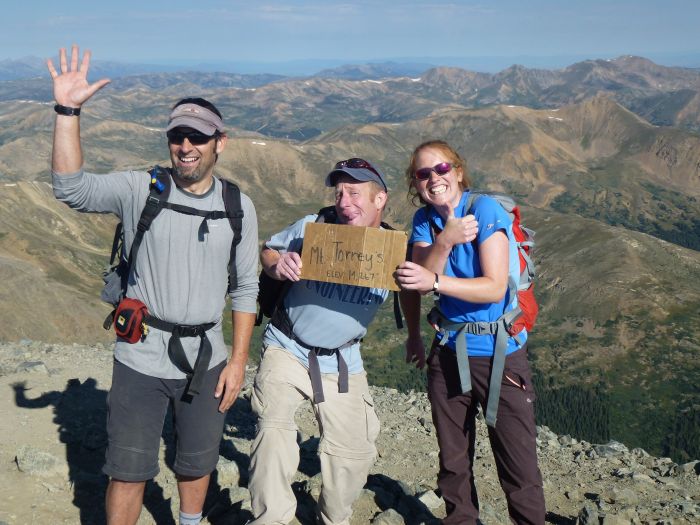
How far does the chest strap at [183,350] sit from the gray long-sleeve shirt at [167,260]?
2.1 inches

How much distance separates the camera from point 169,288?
5977 mm

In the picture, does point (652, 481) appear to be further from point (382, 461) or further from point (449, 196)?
point (449, 196)

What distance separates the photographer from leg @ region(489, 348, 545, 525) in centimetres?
642

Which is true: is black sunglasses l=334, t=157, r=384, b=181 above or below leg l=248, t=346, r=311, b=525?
above

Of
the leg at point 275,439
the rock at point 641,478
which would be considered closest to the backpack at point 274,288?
the leg at point 275,439

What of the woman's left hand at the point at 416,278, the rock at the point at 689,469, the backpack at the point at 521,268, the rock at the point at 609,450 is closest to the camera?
the woman's left hand at the point at 416,278

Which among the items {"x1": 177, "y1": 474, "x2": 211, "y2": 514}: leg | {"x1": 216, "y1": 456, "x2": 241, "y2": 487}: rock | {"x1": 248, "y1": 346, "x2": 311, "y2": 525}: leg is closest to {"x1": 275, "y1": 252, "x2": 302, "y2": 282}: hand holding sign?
{"x1": 248, "y1": 346, "x2": 311, "y2": 525}: leg

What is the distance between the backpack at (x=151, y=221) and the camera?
585 cm

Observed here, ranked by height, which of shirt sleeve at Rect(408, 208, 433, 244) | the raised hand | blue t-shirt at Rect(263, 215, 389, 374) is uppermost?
the raised hand

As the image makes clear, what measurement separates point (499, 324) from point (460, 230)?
1194mm

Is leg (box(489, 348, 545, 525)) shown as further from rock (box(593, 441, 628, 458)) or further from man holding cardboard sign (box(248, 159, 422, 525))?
rock (box(593, 441, 628, 458))

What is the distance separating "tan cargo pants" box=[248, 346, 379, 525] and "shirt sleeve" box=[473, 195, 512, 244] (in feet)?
7.48

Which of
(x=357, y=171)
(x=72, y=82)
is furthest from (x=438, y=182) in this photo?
(x=72, y=82)

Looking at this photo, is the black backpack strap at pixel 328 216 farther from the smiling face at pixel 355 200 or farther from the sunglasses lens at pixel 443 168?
the sunglasses lens at pixel 443 168
